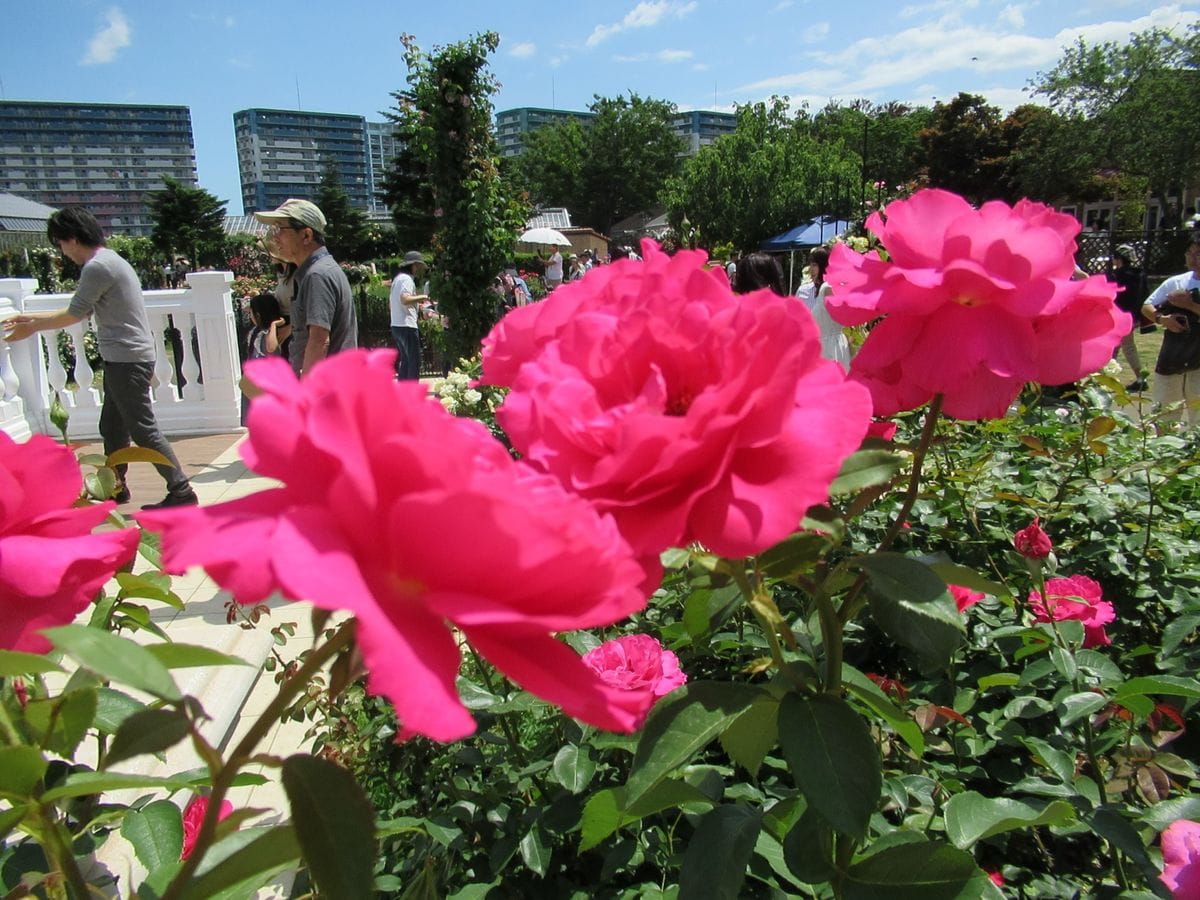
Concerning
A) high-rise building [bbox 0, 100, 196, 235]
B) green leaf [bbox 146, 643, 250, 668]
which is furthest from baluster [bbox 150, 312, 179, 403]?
high-rise building [bbox 0, 100, 196, 235]

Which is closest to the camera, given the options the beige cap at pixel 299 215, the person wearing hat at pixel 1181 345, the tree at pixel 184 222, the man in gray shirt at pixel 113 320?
the beige cap at pixel 299 215

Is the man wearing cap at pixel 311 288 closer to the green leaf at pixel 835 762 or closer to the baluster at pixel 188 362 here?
the green leaf at pixel 835 762

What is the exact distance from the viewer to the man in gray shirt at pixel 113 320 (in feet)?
14.5

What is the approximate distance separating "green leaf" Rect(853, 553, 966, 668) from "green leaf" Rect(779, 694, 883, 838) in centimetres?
8

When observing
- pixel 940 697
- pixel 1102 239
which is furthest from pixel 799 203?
A: pixel 940 697

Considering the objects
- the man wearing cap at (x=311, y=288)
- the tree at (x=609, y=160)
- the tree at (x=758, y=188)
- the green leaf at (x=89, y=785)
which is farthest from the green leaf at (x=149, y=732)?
the tree at (x=609, y=160)

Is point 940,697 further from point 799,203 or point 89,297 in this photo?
point 799,203

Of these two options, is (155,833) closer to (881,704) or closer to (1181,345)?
(881,704)

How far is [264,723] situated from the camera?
1.26ft

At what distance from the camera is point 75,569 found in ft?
1.67

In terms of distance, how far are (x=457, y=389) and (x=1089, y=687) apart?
3729 millimetres

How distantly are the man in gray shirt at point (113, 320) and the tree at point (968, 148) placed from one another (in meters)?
41.7

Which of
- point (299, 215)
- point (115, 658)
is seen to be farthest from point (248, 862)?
point (299, 215)

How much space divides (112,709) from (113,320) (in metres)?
4.48
